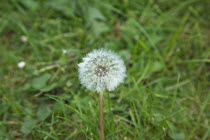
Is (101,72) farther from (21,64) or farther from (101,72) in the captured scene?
(21,64)

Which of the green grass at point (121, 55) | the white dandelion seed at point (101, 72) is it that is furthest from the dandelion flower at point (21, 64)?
the white dandelion seed at point (101, 72)

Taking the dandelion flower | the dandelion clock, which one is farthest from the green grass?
the dandelion clock

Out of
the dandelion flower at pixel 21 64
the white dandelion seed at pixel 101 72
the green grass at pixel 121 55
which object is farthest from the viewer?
the dandelion flower at pixel 21 64

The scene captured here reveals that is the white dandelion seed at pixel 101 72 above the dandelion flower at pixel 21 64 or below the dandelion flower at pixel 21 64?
below

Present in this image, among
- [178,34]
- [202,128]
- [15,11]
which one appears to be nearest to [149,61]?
[178,34]

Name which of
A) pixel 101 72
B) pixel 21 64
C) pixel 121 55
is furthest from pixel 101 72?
pixel 21 64

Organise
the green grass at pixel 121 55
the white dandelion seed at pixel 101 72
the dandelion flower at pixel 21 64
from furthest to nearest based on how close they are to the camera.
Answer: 1. the dandelion flower at pixel 21 64
2. the green grass at pixel 121 55
3. the white dandelion seed at pixel 101 72

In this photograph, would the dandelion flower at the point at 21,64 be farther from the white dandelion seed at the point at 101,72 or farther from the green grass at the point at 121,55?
→ the white dandelion seed at the point at 101,72
